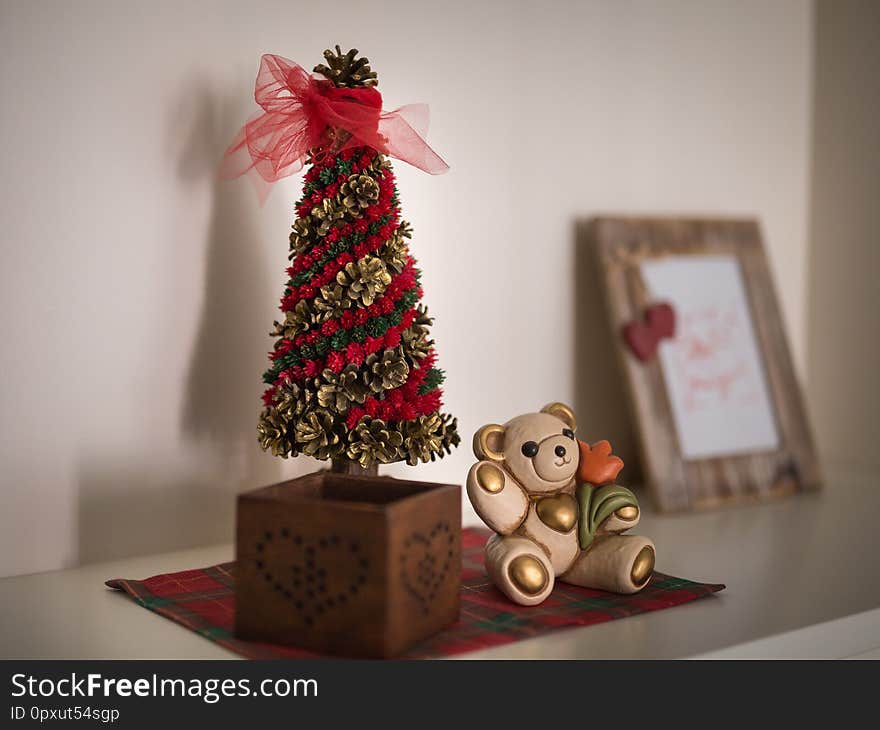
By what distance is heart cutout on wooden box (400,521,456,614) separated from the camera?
0.92 metres

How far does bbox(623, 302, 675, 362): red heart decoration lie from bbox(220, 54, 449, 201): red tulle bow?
19.4 inches

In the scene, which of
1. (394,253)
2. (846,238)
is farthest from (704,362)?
(394,253)

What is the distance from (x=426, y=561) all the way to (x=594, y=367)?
2.60 ft

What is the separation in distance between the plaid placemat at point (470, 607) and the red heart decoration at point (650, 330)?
47cm

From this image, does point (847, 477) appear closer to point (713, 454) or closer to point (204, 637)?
point (713, 454)

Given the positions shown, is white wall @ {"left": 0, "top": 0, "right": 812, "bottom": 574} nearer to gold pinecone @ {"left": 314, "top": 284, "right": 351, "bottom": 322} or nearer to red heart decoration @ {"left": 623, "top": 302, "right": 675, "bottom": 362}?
red heart decoration @ {"left": 623, "top": 302, "right": 675, "bottom": 362}

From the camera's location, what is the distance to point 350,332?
3.76 feet

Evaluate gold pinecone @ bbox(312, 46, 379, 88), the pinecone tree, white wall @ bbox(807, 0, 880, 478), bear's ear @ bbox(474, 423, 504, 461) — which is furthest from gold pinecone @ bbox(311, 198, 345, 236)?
white wall @ bbox(807, 0, 880, 478)

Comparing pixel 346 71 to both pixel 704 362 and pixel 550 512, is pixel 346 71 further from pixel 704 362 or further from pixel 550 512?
pixel 704 362

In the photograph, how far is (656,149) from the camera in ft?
5.63

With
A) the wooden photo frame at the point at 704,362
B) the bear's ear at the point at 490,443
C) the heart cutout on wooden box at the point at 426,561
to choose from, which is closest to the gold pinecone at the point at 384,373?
the bear's ear at the point at 490,443

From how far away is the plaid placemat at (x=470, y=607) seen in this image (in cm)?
96

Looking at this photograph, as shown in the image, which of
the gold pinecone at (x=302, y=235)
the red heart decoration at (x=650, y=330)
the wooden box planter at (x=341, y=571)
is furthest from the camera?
the red heart decoration at (x=650, y=330)

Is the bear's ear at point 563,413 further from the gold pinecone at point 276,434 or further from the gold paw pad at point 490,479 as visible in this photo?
the gold pinecone at point 276,434
